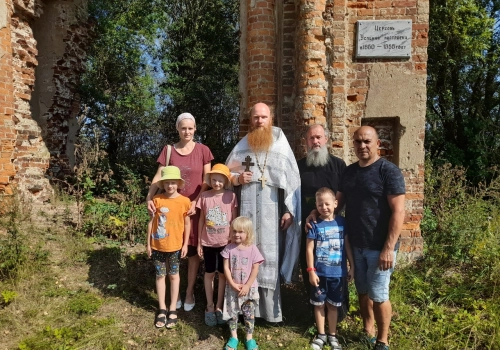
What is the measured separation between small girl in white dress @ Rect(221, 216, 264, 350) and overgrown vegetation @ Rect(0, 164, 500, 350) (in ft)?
1.02

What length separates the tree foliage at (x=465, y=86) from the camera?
9.27 m

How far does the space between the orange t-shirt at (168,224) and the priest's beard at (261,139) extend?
946 millimetres

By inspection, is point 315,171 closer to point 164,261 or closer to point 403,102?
point 164,261

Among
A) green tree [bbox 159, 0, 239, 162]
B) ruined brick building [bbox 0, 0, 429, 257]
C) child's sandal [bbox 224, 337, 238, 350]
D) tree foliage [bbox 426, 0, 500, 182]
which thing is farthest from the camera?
green tree [bbox 159, 0, 239, 162]

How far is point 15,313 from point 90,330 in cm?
89

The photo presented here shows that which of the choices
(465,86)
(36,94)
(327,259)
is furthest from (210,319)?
(465,86)

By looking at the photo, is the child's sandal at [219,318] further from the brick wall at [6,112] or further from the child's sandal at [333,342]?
the brick wall at [6,112]

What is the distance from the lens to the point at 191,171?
3.81m

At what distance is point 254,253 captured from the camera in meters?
3.42

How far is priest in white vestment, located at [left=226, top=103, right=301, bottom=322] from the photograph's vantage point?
3.61 metres

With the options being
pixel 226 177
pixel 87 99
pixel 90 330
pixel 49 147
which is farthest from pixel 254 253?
pixel 87 99

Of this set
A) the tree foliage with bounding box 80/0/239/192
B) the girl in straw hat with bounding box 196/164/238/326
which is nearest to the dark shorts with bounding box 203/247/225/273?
the girl in straw hat with bounding box 196/164/238/326

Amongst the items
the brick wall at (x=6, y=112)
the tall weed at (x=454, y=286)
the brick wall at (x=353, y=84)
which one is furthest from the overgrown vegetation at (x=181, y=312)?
the brick wall at (x=6, y=112)

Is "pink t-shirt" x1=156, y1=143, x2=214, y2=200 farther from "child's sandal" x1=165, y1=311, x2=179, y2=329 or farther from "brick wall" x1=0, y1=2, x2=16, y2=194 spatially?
"brick wall" x1=0, y1=2, x2=16, y2=194
